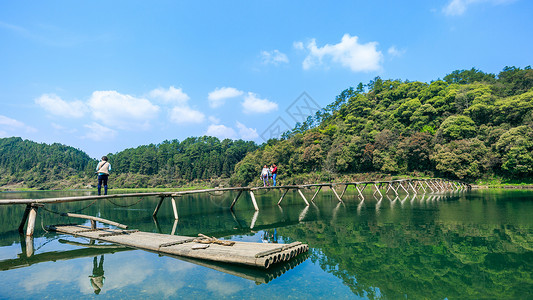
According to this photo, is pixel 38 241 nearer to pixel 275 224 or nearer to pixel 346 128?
pixel 275 224

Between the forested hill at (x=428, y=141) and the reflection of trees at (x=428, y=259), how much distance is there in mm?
39015

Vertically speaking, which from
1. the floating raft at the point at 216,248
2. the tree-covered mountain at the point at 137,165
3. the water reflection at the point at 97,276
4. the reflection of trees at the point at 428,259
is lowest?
the reflection of trees at the point at 428,259

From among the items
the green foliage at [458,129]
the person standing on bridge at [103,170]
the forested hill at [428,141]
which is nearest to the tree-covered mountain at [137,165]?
the forested hill at [428,141]

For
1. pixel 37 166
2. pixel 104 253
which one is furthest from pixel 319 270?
pixel 37 166

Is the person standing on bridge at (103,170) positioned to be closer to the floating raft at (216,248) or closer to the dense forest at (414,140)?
the floating raft at (216,248)

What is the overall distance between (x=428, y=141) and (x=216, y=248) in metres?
50.9

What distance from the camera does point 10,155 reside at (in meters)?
144

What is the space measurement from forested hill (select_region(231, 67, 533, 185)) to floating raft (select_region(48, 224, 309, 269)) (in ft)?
147

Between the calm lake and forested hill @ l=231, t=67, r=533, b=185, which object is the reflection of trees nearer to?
the calm lake

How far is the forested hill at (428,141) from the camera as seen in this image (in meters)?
43.1

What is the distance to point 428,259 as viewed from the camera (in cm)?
718

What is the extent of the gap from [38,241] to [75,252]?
315cm

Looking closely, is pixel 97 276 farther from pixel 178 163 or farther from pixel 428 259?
pixel 178 163

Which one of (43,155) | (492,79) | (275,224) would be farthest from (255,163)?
(43,155)
